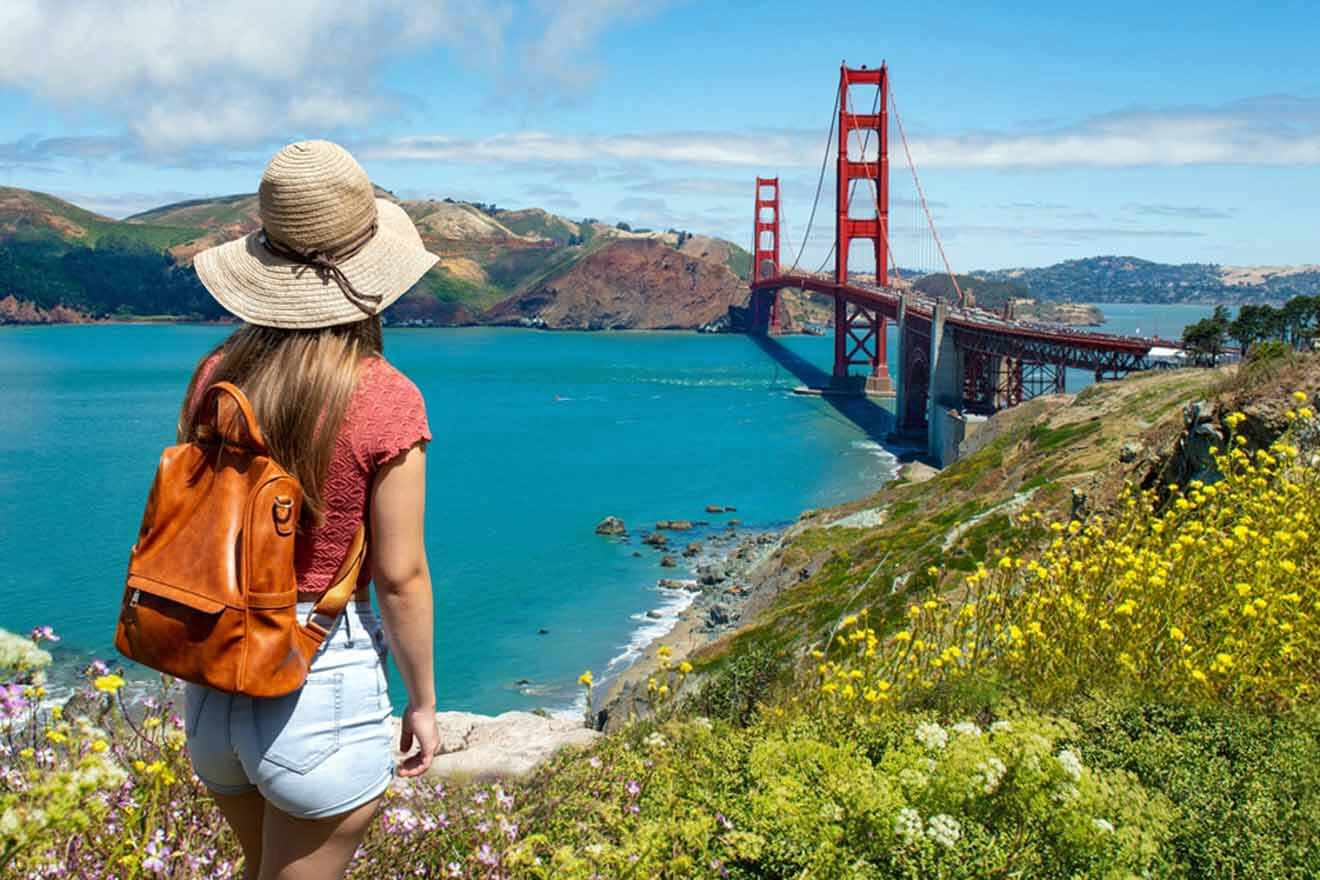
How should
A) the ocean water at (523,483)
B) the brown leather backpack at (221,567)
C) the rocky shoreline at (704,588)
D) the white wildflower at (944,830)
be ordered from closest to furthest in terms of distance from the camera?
1. the brown leather backpack at (221,567)
2. the white wildflower at (944,830)
3. the rocky shoreline at (704,588)
4. the ocean water at (523,483)

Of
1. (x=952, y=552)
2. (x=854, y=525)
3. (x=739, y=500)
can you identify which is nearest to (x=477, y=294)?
(x=739, y=500)

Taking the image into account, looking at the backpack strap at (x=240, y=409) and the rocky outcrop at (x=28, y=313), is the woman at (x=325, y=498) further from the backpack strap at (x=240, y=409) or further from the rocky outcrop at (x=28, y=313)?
the rocky outcrop at (x=28, y=313)

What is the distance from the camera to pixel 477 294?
18450 centimetres

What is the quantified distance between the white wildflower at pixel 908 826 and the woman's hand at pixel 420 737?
118 cm

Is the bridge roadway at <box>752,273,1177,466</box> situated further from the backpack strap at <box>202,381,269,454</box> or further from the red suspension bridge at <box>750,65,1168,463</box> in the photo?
the backpack strap at <box>202,381,269,454</box>

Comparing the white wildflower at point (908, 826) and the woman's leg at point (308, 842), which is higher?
the woman's leg at point (308, 842)

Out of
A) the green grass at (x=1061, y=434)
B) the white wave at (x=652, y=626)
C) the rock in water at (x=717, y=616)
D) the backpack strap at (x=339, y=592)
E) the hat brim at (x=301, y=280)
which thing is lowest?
the white wave at (x=652, y=626)

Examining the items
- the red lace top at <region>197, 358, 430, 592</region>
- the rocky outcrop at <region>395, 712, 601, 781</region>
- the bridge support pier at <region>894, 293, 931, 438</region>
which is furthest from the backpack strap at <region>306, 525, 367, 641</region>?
the bridge support pier at <region>894, 293, 931, 438</region>

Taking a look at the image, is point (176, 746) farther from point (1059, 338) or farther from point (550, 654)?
point (1059, 338)

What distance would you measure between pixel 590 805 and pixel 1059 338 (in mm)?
42564

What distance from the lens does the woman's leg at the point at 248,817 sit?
8.43ft

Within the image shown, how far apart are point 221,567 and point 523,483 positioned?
46.0 meters

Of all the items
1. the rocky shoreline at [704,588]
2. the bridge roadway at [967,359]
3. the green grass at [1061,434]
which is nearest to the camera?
the rocky shoreline at [704,588]

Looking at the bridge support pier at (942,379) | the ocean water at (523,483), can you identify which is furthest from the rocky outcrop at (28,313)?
the bridge support pier at (942,379)
